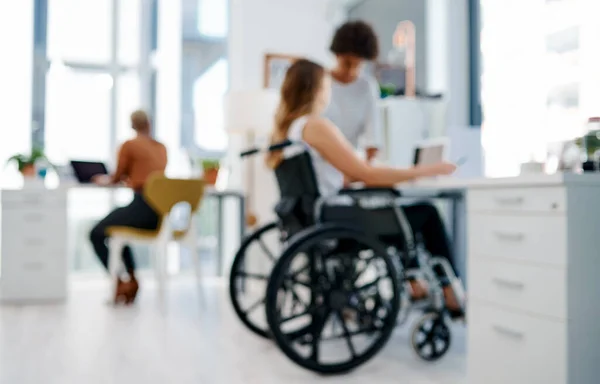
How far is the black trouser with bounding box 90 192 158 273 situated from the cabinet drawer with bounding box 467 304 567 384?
253 centimetres

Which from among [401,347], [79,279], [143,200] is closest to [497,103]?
[401,347]

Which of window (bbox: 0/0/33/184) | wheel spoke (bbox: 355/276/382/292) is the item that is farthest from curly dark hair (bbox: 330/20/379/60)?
window (bbox: 0/0/33/184)

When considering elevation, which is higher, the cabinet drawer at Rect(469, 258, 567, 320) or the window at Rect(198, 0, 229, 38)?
the window at Rect(198, 0, 229, 38)

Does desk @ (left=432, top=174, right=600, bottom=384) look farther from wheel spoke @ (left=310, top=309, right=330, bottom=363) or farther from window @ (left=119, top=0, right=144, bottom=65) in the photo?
window @ (left=119, top=0, right=144, bottom=65)

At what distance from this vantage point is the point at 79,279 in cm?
529

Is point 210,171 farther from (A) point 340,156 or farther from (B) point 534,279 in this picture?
(B) point 534,279

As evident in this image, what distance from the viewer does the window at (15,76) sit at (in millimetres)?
5277

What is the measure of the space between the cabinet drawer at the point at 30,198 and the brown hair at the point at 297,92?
2.17 m

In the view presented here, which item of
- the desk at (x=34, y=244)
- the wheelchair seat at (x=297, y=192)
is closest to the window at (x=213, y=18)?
the desk at (x=34, y=244)

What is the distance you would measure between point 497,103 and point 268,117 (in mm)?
1505

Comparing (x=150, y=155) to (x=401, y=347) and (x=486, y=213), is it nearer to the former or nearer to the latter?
(x=401, y=347)

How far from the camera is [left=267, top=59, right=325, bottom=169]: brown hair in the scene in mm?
2469

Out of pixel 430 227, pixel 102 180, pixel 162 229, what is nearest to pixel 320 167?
pixel 430 227

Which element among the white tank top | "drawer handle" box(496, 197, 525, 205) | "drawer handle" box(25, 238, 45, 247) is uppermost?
the white tank top
